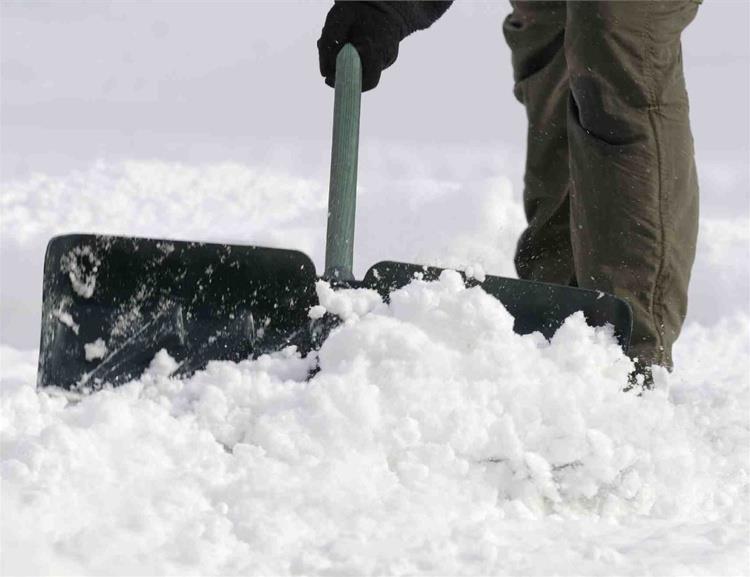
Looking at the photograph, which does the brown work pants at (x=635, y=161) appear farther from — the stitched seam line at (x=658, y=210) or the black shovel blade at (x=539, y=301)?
the black shovel blade at (x=539, y=301)

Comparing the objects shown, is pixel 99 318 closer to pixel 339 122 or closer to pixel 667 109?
pixel 339 122

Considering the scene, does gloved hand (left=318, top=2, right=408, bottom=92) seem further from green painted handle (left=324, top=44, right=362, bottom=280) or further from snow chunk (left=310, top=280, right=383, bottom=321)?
snow chunk (left=310, top=280, right=383, bottom=321)

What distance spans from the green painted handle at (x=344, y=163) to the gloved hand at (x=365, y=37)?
0.08m

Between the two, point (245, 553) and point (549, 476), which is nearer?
point (245, 553)

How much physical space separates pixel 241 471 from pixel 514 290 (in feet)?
2.09

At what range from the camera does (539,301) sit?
188 centimetres

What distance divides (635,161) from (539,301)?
22.3 inches

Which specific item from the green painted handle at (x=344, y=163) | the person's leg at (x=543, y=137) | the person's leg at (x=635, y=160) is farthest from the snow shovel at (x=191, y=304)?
the person's leg at (x=543, y=137)

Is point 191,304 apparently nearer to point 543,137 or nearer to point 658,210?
point 658,210

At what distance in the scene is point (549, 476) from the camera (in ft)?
5.34

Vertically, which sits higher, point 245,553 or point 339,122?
point 339,122

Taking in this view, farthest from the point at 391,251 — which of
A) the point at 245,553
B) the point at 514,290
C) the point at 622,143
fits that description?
the point at 245,553

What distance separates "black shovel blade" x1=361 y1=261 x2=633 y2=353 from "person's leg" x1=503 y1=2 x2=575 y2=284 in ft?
3.18

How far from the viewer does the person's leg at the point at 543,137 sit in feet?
9.43
